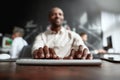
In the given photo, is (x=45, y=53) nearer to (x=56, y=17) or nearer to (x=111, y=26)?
(x=56, y=17)

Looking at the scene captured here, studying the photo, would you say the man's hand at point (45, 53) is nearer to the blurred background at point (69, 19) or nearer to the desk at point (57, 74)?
the desk at point (57, 74)

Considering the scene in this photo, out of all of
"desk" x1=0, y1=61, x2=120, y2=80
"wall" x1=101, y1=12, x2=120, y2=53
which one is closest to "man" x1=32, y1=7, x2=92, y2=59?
"desk" x1=0, y1=61, x2=120, y2=80

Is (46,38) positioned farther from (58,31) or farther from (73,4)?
(73,4)

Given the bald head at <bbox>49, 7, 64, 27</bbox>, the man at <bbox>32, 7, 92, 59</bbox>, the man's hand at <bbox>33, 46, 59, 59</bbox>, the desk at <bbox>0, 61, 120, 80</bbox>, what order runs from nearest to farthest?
the desk at <bbox>0, 61, 120, 80</bbox>
the man's hand at <bbox>33, 46, 59, 59</bbox>
the man at <bbox>32, 7, 92, 59</bbox>
the bald head at <bbox>49, 7, 64, 27</bbox>

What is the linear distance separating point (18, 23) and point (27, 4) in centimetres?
42

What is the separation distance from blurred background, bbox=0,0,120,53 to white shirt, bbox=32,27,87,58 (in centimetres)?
246

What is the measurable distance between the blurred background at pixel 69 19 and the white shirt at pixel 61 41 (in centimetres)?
Answer: 246

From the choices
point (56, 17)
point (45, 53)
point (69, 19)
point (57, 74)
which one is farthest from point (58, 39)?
point (69, 19)

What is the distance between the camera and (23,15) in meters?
4.04

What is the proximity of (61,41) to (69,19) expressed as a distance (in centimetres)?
261

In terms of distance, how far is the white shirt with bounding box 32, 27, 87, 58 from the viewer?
1.43 m

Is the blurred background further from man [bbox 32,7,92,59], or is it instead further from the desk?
the desk

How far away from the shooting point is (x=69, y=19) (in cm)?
408

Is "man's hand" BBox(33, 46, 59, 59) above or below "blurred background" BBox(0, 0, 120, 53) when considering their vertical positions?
below
